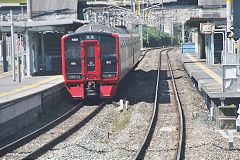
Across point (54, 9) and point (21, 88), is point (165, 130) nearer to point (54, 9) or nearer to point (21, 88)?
point (21, 88)

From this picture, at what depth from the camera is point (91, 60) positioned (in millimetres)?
16172

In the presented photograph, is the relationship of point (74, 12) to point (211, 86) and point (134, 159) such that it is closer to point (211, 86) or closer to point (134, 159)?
point (211, 86)

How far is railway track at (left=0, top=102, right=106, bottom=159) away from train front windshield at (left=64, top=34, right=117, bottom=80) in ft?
5.77

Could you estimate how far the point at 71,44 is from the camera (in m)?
16.2

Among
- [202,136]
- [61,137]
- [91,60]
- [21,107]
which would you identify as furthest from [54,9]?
[202,136]

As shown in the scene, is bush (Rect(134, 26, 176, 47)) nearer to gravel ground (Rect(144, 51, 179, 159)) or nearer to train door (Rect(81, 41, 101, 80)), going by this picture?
gravel ground (Rect(144, 51, 179, 159))

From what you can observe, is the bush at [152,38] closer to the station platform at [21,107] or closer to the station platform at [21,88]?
the station platform at [21,88]

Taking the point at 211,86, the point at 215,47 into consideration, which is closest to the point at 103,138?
the point at 211,86

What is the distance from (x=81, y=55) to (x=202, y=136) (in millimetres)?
6757

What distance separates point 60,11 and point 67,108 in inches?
1405

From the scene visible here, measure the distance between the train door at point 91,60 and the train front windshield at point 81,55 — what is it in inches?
5.0

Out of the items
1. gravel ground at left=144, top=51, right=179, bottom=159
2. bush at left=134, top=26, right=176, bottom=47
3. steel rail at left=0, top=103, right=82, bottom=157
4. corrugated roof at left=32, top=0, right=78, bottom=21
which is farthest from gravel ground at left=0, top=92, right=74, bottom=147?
bush at left=134, top=26, right=176, bottom=47

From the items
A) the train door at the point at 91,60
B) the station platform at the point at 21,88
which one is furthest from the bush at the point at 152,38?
the train door at the point at 91,60

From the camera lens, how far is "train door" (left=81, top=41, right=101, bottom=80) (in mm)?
16109
